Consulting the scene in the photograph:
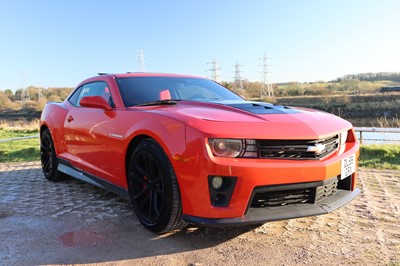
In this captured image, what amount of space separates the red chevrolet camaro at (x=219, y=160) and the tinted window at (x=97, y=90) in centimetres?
22

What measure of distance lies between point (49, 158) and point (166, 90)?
97.2 inches

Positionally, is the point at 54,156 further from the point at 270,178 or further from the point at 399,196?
the point at 399,196

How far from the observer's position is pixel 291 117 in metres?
2.78

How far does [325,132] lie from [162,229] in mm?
1526

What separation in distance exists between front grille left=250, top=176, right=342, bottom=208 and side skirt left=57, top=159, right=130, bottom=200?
1.35m

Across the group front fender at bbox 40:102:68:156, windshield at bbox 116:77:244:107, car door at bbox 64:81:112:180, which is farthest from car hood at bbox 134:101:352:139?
front fender at bbox 40:102:68:156

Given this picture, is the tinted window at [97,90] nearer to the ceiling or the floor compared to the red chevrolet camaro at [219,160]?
nearer to the ceiling

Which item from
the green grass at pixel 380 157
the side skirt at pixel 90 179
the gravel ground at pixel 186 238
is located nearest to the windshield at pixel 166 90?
the side skirt at pixel 90 179

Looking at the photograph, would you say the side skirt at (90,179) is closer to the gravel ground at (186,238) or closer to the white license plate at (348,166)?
the gravel ground at (186,238)

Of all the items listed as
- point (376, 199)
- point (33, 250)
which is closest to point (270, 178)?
point (33, 250)

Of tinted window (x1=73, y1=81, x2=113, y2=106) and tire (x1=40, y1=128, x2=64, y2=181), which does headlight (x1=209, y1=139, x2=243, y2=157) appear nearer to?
tinted window (x1=73, y1=81, x2=113, y2=106)

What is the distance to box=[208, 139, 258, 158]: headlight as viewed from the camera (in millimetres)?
2428

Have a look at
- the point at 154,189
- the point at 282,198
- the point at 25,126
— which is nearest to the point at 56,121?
the point at 154,189

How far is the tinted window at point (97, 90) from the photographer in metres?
3.83
